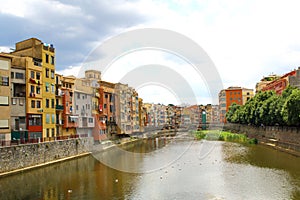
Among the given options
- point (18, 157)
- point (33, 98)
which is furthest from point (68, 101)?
point (18, 157)

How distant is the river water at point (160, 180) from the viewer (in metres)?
20.9

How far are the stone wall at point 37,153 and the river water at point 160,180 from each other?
4.45 feet

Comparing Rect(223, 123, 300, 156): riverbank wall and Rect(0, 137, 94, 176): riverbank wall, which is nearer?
Rect(0, 137, 94, 176): riverbank wall

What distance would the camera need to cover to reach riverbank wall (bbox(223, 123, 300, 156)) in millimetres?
40806

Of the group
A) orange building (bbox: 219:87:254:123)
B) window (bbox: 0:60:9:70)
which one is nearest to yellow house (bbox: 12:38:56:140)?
window (bbox: 0:60:9:70)

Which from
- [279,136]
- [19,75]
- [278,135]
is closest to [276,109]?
[279,136]

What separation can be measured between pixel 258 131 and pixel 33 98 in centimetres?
A: 4606

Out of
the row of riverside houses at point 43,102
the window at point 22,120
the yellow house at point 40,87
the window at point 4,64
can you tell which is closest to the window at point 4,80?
the row of riverside houses at point 43,102

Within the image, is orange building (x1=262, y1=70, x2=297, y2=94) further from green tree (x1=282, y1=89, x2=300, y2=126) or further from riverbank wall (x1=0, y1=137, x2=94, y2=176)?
riverbank wall (x1=0, y1=137, x2=94, y2=176)

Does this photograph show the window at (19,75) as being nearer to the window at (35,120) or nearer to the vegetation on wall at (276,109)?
the window at (35,120)

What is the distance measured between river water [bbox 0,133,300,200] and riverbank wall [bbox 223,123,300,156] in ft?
17.9

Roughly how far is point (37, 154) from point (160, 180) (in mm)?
13708

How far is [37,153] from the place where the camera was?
3141 cm

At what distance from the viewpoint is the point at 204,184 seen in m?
24.0
